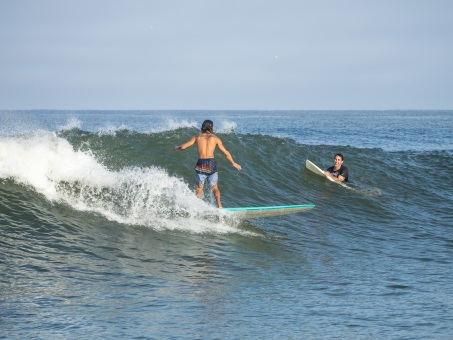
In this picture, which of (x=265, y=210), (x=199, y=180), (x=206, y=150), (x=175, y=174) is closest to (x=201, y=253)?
(x=199, y=180)

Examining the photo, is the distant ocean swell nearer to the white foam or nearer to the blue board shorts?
Answer: the white foam

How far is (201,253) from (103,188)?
4134 millimetres

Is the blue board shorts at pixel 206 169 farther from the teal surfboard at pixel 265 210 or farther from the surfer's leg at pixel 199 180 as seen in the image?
the teal surfboard at pixel 265 210

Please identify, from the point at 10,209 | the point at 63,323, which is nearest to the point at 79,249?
the point at 10,209

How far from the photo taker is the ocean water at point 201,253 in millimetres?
6426

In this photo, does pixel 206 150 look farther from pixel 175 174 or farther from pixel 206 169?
pixel 175 174

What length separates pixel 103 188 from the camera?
42.4 ft

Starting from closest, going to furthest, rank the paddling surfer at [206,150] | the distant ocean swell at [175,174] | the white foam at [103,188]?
the paddling surfer at [206,150] < the white foam at [103,188] < the distant ocean swell at [175,174]

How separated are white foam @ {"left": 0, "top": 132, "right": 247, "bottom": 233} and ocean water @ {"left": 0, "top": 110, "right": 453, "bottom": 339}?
3 cm

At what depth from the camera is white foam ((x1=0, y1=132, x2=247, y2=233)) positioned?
37.5ft

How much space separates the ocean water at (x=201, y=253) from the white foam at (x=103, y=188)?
32mm

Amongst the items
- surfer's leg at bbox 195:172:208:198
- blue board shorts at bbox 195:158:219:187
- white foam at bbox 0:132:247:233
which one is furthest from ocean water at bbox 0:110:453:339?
blue board shorts at bbox 195:158:219:187

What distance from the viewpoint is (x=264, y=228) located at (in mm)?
11773

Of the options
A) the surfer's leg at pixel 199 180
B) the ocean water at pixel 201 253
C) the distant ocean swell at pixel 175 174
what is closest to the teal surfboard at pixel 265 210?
the ocean water at pixel 201 253
